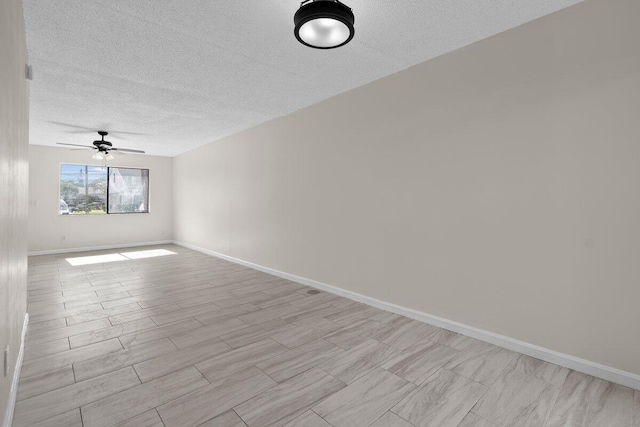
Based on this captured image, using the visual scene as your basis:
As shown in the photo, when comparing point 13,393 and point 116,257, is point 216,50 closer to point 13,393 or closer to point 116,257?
point 13,393

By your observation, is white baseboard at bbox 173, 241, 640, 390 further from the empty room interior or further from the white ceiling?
the white ceiling

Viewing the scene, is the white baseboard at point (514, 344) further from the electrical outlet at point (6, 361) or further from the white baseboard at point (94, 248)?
the white baseboard at point (94, 248)

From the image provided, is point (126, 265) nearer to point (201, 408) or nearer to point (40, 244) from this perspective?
point (40, 244)

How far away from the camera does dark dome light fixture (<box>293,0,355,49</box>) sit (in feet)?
6.09

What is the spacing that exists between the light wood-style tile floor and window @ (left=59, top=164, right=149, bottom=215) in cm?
478

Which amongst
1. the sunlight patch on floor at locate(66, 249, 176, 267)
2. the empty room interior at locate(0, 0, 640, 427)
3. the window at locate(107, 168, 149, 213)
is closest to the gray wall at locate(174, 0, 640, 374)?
the empty room interior at locate(0, 0, 640, 427)

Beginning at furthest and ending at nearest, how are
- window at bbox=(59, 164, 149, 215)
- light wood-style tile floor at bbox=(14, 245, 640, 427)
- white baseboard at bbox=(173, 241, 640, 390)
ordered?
window at bbox=(59, 164, 149, 215) → white baseboard at bbox=(173, 241, 640, 390) → light wood-style tile floor at bbox=(14, 245, 640, 427)

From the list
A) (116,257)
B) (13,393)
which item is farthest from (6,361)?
(116,257)

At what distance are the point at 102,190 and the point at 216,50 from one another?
22.6 feet

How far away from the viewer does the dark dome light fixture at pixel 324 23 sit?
186cm

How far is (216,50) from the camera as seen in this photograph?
9.11ft

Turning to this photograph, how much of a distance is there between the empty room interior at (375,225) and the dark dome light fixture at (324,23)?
0.05 ft

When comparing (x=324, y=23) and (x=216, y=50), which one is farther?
(x=216, y=50)

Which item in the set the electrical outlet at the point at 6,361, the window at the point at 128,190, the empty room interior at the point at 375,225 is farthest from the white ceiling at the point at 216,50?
the window at the point at 128,190
